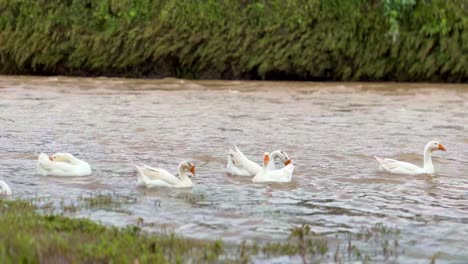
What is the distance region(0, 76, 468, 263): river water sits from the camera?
9.41 meters

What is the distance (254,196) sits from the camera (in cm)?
1110

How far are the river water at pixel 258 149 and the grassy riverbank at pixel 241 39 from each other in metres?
2.30

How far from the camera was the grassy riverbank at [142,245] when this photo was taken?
6.48 m

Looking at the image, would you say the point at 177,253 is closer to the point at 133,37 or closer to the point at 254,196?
the point at 254,196

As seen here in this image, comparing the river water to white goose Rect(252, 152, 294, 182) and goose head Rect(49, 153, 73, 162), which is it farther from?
goose head Rect(49, 153, 73, 162)

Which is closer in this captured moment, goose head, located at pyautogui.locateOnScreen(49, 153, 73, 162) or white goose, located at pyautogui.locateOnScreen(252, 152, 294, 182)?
white goose, located at pyautogui.locateOnScreen(252, 152, 294, 182)

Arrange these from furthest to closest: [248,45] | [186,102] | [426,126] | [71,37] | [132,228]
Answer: [71,37] → [248,45] → [186,102] → [426,126] → [132,228]

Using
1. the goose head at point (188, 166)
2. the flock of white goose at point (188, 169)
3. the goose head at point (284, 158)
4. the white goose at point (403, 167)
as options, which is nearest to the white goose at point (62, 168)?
the flock of white goose at point (188, 169)

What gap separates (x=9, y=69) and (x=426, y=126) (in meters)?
21.3

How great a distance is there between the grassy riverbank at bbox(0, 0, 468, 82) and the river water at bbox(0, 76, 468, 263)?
2.30 m

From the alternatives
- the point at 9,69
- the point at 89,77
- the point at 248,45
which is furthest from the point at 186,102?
the point at 9,69

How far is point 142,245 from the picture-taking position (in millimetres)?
7246

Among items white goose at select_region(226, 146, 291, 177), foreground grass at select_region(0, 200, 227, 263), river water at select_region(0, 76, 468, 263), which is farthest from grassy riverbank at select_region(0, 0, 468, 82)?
foreground grass at select_region(0, 200, 227, 263)

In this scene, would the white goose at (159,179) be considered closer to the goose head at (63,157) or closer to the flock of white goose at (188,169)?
the flock of white goose at (188,169)
